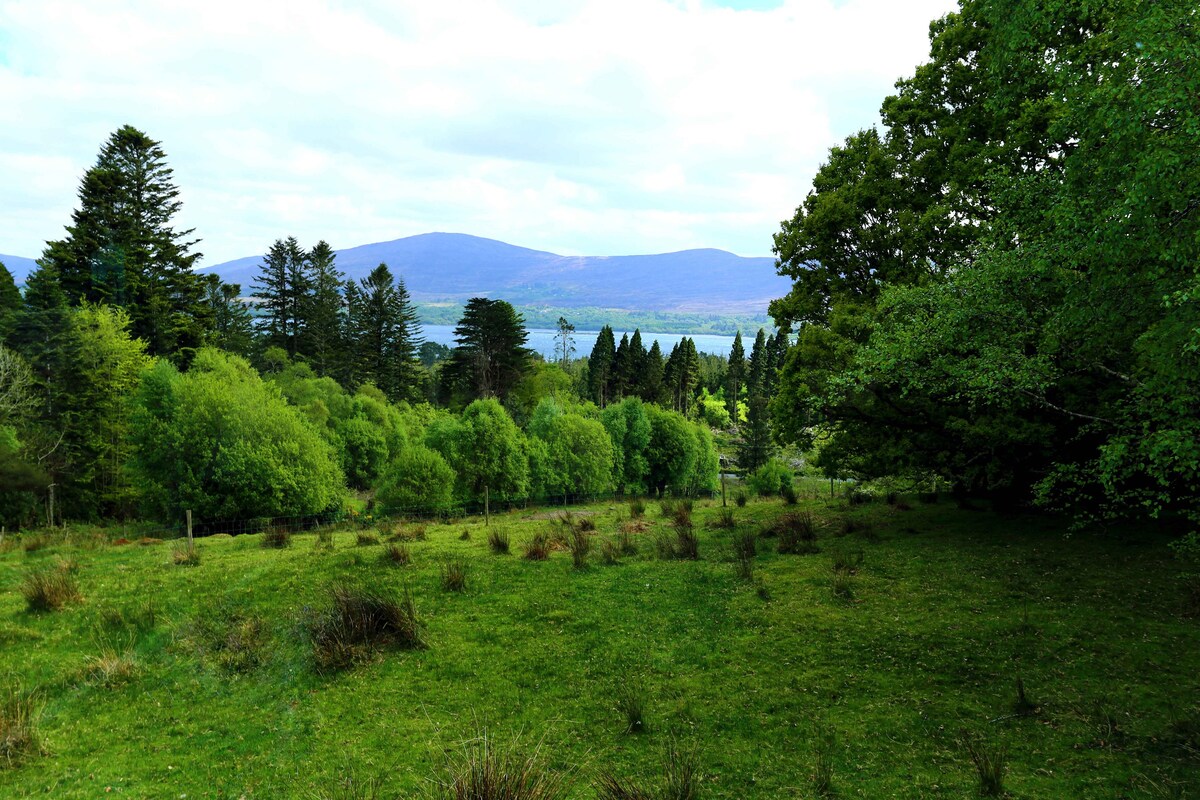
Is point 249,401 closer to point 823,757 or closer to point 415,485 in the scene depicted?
point 415,485

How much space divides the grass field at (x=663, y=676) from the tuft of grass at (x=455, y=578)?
353 mm

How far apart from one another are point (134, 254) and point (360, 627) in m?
46.0

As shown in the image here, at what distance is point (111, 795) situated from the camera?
20.6ft

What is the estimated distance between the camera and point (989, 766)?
18.8ft

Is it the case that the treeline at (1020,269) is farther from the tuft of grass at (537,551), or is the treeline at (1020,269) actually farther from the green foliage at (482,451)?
the green foliage at (482,451)

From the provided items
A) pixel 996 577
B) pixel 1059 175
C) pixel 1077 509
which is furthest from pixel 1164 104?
pixel 1077 509

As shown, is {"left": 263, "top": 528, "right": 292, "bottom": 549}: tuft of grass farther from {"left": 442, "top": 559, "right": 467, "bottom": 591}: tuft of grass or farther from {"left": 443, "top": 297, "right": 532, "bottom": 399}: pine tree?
{"left": 443, "top": 297, "right": 532, "bottom": 399}: pine tree

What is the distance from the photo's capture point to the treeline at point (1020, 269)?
5781mm

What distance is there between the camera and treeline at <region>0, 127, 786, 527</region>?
105 feet

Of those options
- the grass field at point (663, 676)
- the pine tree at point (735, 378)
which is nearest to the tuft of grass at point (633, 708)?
the grass field at point (663, 676)

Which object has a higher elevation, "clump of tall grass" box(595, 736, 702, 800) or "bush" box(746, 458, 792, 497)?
"clump of tall grass" box(595, 736, 702, 800)

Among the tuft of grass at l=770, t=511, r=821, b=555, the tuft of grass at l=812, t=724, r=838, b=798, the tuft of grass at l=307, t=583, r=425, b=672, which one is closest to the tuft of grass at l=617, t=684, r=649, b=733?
the tuft of grass at l=812, t=724, r=838, b=798

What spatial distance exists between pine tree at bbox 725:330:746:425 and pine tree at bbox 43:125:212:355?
260 ft

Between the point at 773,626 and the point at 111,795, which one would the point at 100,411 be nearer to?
the point at 111,795
